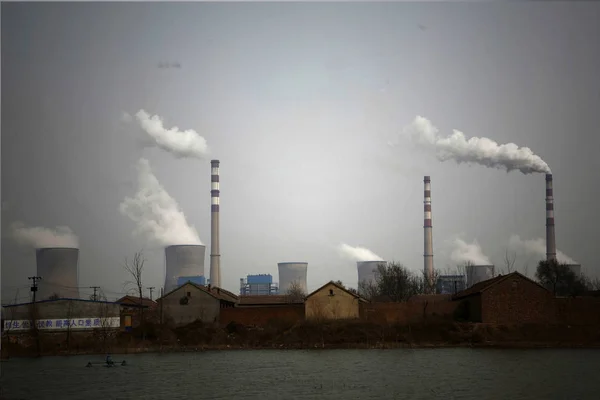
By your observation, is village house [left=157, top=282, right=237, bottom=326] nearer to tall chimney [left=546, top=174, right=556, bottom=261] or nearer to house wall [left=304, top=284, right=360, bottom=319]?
house wall [left=304, top=284, right=360, bottom=319]

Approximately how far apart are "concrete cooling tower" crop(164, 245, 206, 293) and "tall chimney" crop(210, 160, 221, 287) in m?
1.94

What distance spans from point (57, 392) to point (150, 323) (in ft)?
65.4

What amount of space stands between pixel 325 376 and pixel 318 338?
15260 millimetres

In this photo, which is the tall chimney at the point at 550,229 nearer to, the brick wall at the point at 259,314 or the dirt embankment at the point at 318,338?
the dirt embankment at the point at 318,338

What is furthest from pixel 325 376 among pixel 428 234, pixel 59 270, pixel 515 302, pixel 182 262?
pixel 182 262

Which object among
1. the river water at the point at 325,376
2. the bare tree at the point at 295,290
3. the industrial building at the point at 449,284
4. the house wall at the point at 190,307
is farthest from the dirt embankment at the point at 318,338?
the industrial building at the point at 449,284

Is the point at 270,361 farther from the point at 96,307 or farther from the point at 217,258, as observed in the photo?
the point at 217,258

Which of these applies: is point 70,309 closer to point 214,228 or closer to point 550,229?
point 214,228

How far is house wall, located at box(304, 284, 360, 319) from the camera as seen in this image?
48844 millimetres

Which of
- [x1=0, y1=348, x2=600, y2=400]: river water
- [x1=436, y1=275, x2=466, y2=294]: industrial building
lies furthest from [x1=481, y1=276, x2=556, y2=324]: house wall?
[x1=436, y1=275, x2=466, y2=294]: industrial building

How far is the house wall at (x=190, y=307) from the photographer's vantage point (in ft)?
164

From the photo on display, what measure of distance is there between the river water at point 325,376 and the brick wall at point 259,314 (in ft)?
35.2

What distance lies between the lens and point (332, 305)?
49125mm

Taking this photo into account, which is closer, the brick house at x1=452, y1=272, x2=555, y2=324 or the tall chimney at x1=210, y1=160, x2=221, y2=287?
the brick house at x1=452, y1=272, x2=555, y2=324
